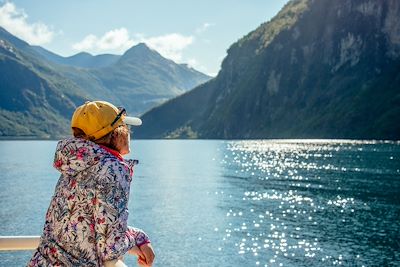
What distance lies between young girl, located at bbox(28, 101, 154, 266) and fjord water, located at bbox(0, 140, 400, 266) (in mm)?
34479

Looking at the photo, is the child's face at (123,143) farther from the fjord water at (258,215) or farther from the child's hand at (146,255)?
the fjord water at (258,215)

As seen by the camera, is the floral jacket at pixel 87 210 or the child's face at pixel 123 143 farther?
the child's face at pixel 123 143

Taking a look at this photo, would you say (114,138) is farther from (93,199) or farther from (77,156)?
(93,199)

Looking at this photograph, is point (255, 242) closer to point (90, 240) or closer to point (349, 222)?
point (349, 222)

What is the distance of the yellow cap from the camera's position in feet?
15.0

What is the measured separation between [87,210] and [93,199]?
0.14 meters

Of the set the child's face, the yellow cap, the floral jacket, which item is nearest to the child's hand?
the floral jacket

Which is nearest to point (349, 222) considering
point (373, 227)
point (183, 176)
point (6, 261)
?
point (373, 227)

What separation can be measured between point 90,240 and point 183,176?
10649 cm

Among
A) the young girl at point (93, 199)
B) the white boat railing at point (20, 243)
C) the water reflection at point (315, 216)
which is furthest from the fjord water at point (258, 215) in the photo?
the young girl at point (93, 199)

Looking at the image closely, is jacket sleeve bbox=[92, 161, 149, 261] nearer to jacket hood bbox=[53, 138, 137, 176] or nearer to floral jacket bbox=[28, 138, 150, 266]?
floral jacket bbox=[28, 138, 150, 266]

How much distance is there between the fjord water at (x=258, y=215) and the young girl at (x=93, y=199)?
34479mm

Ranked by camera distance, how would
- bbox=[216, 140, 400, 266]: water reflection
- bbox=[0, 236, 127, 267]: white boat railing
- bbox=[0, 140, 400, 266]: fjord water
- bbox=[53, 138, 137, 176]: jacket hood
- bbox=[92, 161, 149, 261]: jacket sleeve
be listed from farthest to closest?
1. bbox=[0, 140, 400, 266]: fjord water
2. bbox=[216, 140, 400, 266]: water reflection
3. bbox=[0, 236, 127, 267]: white boat railing
4. bbox=[53, 138, 137, 176]: jacket hood
5. bbox=[92, 161, 149, 261]: jacket sleeve

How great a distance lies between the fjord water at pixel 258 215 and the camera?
3994cm
